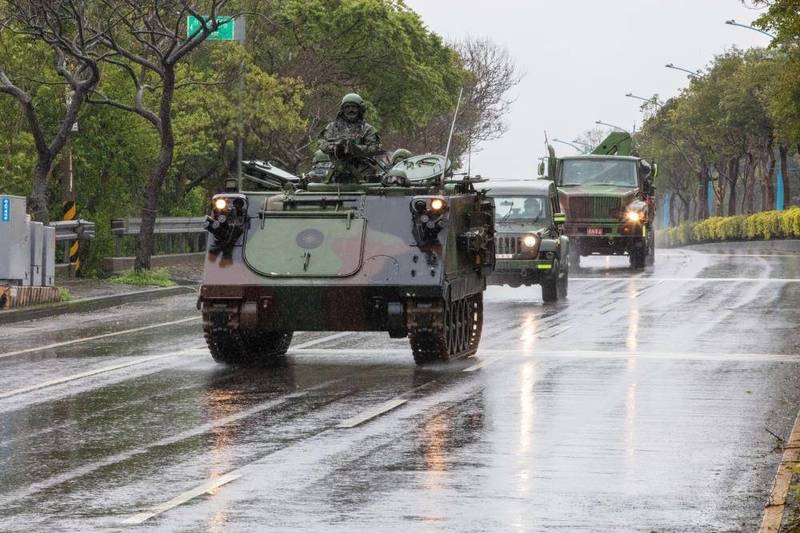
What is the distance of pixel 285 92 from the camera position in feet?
165

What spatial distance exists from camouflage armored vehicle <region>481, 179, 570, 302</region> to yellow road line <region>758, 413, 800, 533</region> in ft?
56.9

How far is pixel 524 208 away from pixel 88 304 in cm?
811

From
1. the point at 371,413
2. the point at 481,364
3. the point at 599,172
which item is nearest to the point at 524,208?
the point at 599,172

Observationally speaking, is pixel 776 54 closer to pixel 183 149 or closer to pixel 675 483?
pixel 183 149

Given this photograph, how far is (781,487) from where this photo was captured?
1060cm

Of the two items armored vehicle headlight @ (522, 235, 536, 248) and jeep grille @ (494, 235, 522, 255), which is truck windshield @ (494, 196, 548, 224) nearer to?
jeep grille @ (494, 235, 522, 255)

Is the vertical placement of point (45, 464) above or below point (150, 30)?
below

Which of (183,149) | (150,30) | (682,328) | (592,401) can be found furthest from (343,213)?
(183,149)

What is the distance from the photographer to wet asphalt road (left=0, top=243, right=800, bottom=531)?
32.3ft

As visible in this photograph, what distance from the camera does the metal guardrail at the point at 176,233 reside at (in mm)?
40594

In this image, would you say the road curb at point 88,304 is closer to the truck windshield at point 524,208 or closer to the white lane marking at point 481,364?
the truck windshield at point 524,208

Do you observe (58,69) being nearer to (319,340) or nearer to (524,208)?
(524,208)

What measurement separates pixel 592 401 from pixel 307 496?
5.58 meters

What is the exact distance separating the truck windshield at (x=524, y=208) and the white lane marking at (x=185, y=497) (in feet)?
70.2
